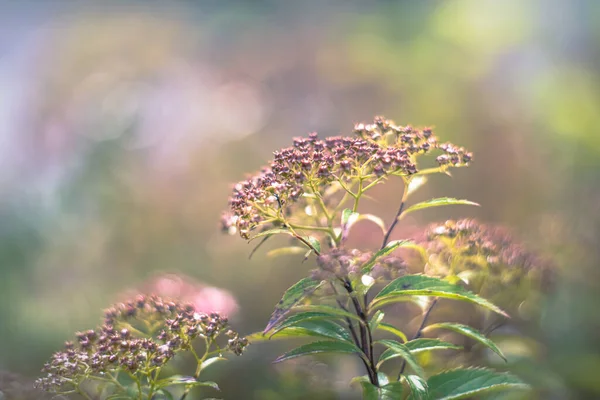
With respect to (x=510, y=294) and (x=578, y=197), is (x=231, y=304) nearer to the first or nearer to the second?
(x=510, y=294)

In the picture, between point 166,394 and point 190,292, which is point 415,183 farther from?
point 190,292

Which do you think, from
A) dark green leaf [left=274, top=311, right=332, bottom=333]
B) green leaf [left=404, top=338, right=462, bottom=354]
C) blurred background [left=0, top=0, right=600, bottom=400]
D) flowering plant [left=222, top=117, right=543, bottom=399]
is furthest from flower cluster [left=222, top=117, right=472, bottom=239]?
blurred background [left=0, top=0, right=600, bottom=400]

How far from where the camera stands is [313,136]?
803 mm

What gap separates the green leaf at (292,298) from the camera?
0.64 metres

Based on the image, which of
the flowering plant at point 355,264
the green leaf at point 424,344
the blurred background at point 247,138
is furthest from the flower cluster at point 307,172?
the blurred background at point 247,138

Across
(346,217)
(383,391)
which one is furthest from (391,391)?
(346,217)

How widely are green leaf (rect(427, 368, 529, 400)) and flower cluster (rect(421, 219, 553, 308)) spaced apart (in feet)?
0.47

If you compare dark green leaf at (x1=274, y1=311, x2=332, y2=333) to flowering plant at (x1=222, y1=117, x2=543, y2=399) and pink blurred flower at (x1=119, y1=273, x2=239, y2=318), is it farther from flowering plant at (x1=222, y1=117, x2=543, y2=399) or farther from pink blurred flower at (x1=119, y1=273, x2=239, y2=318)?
pink blurred flower at (x1=119, y1=273, x2=239, y2=318)

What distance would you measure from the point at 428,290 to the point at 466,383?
21 cm

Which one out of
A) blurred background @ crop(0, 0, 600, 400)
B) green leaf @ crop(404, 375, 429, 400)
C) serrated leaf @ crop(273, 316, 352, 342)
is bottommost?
green leaf @ crop(404, 375, 429, 400)

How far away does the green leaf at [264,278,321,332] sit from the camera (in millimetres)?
642

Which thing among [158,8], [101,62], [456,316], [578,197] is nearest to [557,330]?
[456,316]

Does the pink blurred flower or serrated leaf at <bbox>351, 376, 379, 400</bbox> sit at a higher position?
the pink blurred flower

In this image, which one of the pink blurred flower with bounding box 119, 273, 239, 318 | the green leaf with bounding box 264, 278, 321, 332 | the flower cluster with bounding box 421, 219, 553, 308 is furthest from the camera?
the pink blurred flower with bounding box 119, 273, 239, 318
